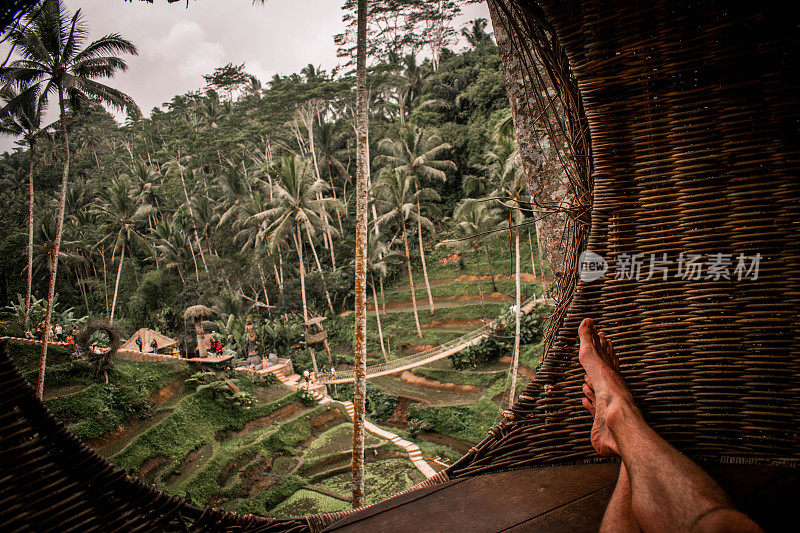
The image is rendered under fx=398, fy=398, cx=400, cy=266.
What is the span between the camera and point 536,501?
2.70 ft

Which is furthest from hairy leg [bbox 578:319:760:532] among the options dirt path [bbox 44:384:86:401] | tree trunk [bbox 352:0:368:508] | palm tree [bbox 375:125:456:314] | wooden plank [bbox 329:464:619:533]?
palm tree [bbox 375:125:456:314]

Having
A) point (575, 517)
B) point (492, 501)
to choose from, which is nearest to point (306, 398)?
point (492, 501)

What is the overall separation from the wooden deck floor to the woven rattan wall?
0.04 metres

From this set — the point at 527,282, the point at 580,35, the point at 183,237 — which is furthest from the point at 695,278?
the point at 183,237

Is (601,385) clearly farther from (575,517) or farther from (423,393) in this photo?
(423,393)

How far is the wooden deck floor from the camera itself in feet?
2.26

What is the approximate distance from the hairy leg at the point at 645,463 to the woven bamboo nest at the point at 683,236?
0.20ft

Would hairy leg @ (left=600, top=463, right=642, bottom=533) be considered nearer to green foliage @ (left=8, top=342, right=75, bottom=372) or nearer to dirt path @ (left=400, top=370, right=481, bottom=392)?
dirt path @ (left=400, top=370, right=481, bottom=392)

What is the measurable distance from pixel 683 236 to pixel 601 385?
354 mm

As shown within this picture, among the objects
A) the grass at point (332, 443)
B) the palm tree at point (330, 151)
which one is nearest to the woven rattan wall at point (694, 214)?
the grass at point (332, 443)

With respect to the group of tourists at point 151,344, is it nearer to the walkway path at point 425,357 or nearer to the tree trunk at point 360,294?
the walkway path at point 425,357

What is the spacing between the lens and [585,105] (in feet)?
2.97

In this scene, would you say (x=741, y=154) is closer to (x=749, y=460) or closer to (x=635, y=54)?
(x=635, y=54)

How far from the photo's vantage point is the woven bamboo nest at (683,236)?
73 cm
